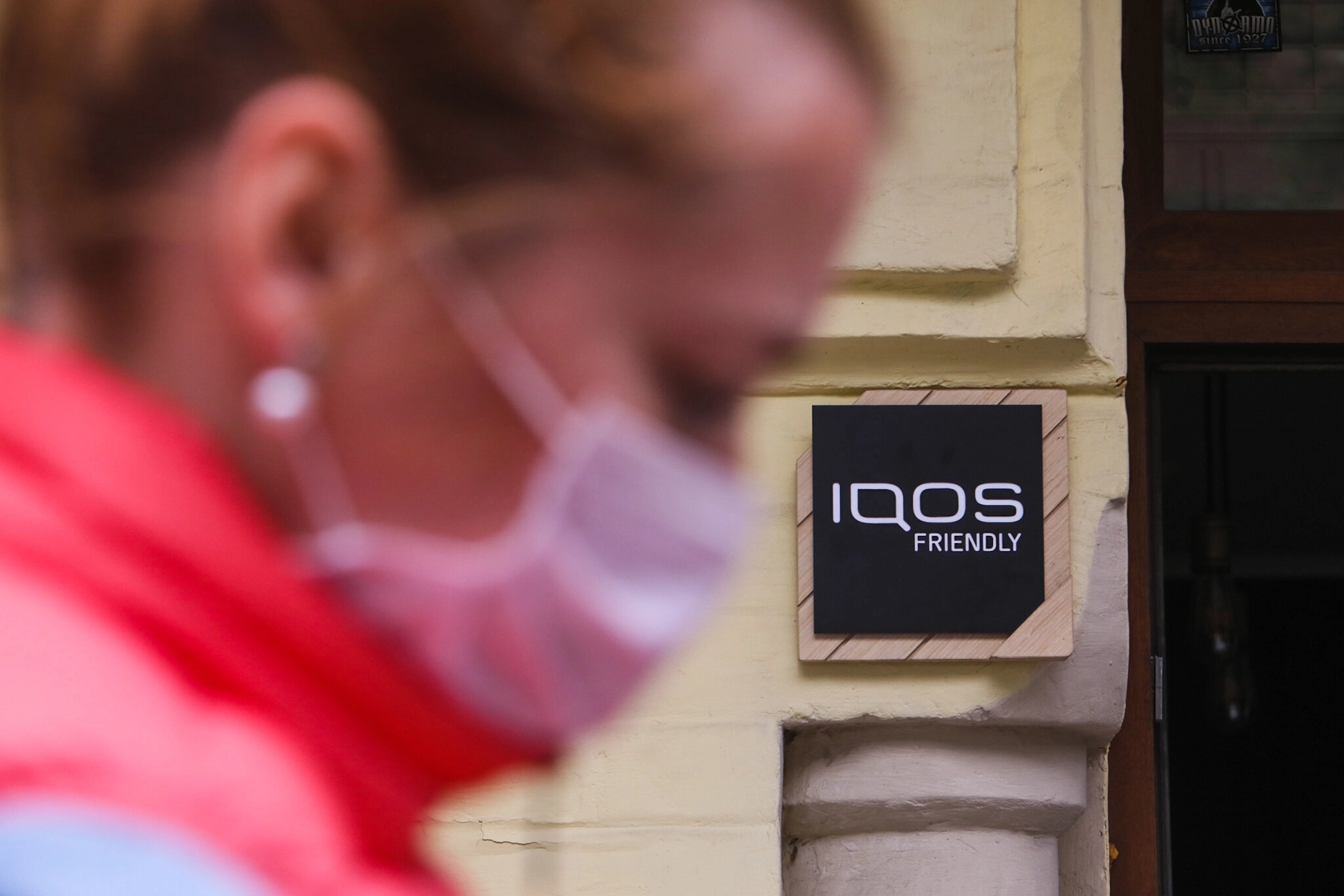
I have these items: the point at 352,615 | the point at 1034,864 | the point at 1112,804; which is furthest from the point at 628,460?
the point at 1112,804

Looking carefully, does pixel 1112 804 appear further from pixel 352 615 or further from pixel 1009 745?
pixel 352 615

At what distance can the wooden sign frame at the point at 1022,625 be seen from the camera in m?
2.50

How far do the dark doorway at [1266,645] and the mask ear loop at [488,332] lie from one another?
5.07m

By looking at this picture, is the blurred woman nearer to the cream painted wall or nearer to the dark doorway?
the cream painted wall

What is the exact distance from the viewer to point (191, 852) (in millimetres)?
511

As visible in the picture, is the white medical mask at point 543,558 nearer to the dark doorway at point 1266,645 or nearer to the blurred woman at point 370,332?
the blurred woman at point 370,332

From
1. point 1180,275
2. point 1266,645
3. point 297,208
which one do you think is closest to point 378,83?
point 297,208

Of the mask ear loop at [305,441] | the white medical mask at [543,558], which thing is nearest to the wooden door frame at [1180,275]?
the white medical mask at [543,558]

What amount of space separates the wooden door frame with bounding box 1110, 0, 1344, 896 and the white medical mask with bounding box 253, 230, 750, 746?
7.43 ft

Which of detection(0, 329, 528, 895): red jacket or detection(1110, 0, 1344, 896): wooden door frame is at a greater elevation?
detection(1110, 0, 1344, 896): wooden door frame

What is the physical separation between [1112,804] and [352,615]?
2.40 metres

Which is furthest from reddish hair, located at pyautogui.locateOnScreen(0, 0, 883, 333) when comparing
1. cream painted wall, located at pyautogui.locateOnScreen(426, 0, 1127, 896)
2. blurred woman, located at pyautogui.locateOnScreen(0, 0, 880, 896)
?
cream painted wall, located at pyautogui.locateOnScreen(426, 0, 1127, 896)

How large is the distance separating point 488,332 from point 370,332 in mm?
44

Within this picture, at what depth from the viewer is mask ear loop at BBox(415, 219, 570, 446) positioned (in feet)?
1.95
